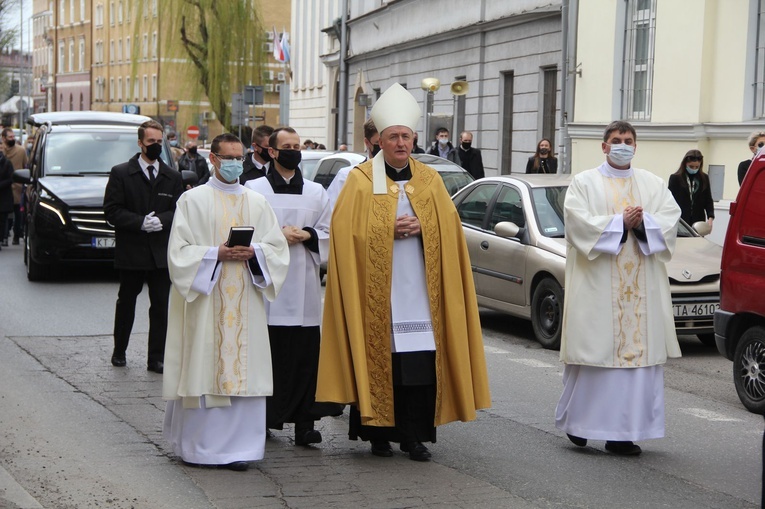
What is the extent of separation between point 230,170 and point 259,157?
88.3 inches

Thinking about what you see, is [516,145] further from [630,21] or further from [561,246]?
[561,246]

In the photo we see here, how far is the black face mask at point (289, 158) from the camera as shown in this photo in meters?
7.89

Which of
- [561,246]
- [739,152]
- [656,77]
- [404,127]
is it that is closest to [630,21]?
[656,77]

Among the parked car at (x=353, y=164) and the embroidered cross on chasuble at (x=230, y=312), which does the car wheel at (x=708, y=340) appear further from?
the embroidered cross on chasuble at (x=230, y=312)

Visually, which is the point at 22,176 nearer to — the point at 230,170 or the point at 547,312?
the point at 547,312

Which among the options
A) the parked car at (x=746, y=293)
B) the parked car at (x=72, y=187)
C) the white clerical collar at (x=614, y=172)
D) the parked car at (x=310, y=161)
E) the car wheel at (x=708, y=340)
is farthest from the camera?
the parked car at (x=310, y=161)

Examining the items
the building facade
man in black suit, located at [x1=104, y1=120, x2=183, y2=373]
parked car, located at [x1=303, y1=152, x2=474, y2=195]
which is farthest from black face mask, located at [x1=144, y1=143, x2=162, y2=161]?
the building facade

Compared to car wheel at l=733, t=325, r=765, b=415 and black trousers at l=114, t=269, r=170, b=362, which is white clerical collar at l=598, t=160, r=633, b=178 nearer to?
car wheel at l=733, t=325, r=765, b=415

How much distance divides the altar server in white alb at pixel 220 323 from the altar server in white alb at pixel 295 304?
458mm

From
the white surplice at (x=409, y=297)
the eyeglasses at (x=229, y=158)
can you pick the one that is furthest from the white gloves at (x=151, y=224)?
the white surplice at (x=409, y=297)

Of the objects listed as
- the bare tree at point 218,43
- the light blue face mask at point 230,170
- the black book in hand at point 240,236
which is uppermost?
the bare tree at point 218,43

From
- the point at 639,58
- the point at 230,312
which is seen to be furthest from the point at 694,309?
the point at 639,58

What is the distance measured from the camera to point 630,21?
22797 millimetres

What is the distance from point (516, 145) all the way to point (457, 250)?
21836mm
